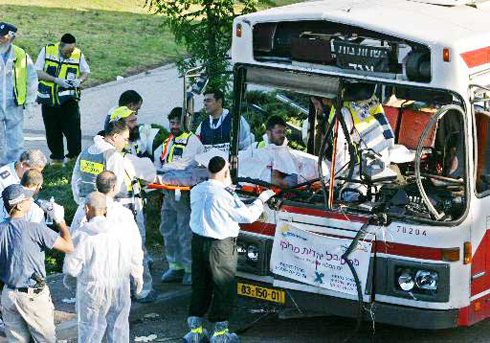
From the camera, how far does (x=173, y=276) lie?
12.1 metres

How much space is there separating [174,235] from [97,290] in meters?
3.03

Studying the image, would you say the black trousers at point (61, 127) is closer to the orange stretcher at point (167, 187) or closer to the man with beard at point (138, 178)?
the man with beard at point (138, 178)

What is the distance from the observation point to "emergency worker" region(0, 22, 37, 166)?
14875mm

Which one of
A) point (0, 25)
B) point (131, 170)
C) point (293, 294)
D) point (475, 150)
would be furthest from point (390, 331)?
point (0, 25)

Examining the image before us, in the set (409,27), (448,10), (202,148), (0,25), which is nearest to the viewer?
(409,27)

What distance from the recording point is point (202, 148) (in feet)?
38.7

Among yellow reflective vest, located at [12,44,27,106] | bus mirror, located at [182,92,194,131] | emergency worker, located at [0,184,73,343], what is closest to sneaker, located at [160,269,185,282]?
bus mirror, located at [182,92,194,131]

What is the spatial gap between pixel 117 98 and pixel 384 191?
11.2m

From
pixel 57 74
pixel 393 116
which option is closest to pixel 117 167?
pixel 393 116

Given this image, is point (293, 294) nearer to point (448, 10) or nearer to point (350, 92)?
point (350, 92)

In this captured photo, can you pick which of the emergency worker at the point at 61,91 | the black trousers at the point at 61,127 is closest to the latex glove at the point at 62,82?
the emergency worker at the point at 61,91

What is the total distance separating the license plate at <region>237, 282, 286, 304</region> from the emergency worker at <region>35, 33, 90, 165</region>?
20.6 ft

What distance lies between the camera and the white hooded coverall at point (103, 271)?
8.98 m

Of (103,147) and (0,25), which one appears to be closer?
(103,147)
